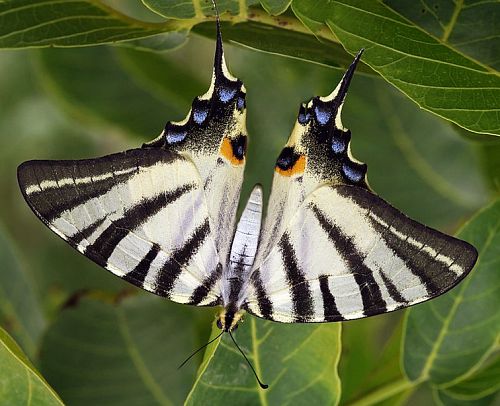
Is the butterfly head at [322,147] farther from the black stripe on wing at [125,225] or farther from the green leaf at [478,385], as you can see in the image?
the green leaf at [478,385]

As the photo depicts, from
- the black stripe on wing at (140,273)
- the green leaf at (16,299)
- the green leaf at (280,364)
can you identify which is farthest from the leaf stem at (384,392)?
the green leaf at (16,299)

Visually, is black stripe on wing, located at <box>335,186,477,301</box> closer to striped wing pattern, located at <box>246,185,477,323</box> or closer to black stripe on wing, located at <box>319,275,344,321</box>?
striped wing pattern, located at <box>246,185,477,323</box>

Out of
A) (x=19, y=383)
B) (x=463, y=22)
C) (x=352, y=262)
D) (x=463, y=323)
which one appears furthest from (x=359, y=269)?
(x=19, y=383)

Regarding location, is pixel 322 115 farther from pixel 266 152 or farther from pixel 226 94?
pixel 266 152

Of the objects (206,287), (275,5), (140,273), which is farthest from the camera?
(206,287)

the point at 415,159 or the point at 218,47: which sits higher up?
the point at 415,159

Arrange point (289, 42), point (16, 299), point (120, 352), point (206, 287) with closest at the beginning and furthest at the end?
point (289, 42)
point (206, 287)
point (120, 352)
point (16, 299)

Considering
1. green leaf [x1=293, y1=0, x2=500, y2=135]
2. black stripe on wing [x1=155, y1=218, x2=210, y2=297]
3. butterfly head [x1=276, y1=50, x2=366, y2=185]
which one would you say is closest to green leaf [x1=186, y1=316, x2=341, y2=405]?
black stripe on wing [x1=155, y1=218, x2=210, y2=297]

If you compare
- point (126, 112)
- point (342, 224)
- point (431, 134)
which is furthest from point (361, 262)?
point (126, 112)
